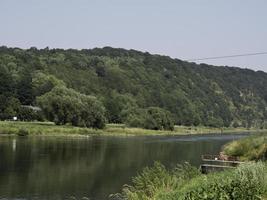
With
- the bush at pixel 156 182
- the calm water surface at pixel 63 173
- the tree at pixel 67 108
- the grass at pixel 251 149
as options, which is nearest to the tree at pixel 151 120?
the tree at pixel 67 108

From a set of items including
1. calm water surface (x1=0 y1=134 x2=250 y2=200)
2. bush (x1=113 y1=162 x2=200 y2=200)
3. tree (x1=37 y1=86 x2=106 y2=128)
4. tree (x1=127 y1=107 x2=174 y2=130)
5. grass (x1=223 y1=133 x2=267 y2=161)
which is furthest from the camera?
tree (x1=127 y1=107 x2=174 y2=130)

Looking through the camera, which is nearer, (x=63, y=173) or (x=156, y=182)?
(x=156, y=182)

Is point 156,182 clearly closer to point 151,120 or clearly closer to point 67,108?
point 67,108

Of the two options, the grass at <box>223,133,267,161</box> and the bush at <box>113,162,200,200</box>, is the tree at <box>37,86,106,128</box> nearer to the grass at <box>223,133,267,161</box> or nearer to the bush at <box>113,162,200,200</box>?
the grass at <box>223,133,267,161</box>

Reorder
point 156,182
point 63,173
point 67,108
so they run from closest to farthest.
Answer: point 156,182 < point 63,173 < point 67,108

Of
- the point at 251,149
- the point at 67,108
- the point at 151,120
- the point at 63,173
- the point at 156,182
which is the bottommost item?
the point at 63,173

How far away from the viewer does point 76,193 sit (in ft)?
116

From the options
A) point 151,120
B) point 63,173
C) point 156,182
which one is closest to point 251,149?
point 63,173

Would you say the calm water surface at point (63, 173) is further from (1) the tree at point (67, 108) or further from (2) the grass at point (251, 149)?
(1) the tree at point (67, 108)

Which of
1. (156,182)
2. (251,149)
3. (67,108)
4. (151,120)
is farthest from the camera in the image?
(151,120)

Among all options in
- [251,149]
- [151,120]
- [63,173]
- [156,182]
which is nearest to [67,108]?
[151,120]

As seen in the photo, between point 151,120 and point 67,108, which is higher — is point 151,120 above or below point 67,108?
below

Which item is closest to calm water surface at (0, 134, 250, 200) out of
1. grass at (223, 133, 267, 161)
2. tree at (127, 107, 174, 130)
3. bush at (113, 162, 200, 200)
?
grass at (223, 133, 267, 161)

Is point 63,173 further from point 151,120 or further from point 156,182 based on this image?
point 151,120
